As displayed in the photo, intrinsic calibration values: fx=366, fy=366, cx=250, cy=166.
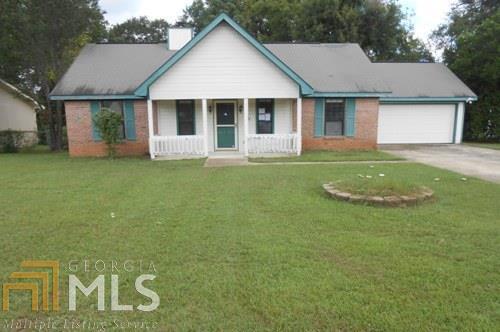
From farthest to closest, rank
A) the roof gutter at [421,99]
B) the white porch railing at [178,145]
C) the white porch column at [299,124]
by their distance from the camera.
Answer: the roof gutter at [421,99] < the white porch railing at [178,145] < the white porch column at [299,124]

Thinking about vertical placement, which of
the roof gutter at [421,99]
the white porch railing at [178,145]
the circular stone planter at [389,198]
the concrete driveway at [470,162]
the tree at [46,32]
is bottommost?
the concrete driveway at [470,162]

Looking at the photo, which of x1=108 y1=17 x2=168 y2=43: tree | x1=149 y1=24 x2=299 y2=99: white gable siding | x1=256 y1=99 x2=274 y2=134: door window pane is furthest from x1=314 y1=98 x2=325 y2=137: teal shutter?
x1=108 y1=17 x2=168 y2=43: tree

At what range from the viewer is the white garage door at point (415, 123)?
19.1 m

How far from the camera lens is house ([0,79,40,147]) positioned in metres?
23.2

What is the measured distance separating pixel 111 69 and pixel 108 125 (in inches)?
142

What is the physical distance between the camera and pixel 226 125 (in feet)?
49.6

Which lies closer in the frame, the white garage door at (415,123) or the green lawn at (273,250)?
the green lawn at (273,250)

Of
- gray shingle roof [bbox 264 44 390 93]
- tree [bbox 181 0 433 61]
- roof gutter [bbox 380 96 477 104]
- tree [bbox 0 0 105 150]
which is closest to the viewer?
gray shingle roof [bbox 264 44 390 93]

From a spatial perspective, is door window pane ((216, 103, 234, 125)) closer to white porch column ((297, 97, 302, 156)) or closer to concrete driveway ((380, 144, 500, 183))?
white porch column ((297, 97, 302, 156))

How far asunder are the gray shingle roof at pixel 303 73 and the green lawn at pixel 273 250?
24.0ft

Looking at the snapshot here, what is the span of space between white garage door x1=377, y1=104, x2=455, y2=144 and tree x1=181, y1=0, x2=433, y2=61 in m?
10.1

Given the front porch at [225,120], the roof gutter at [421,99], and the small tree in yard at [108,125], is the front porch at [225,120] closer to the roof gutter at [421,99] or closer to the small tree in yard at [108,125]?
the small tree in yard at [108,125]

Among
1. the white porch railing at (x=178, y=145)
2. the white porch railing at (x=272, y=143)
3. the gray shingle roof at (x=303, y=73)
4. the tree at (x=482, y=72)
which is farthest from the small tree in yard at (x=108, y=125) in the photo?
the tree at (x=482, y=72)

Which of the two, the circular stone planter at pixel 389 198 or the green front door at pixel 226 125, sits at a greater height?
the green front door at pixel 226 125
